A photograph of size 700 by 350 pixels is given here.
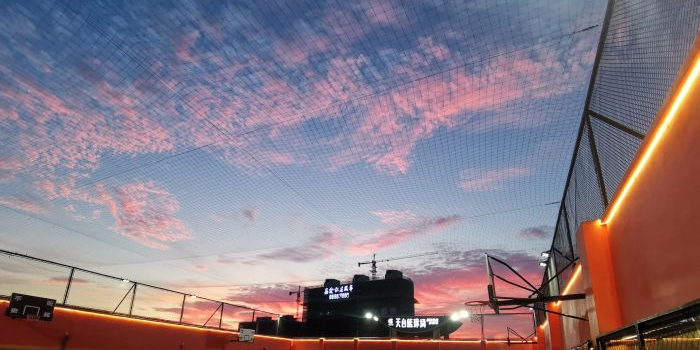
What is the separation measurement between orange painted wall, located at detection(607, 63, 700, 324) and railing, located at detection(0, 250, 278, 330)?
9.55 metres

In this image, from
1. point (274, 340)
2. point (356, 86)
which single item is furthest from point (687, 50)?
point (274, 340)

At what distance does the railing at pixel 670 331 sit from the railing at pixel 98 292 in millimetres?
9552

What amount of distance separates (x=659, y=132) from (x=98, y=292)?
1100 cm

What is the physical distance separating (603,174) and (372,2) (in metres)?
2.91

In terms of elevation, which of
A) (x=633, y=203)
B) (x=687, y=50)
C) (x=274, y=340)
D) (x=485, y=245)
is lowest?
(x=274, y=340)

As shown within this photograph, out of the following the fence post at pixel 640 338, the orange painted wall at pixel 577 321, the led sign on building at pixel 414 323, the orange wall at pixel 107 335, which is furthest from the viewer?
the led sign on building at pixel 414 323

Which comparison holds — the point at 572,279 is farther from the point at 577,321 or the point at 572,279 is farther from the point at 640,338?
the point at 640,338

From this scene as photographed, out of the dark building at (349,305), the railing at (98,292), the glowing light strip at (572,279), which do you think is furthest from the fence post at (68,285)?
the dark building at (349,305)

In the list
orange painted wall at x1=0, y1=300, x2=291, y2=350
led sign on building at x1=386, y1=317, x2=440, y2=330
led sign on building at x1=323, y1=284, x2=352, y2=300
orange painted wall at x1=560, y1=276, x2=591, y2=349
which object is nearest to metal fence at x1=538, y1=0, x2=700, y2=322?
orange painted wall at x1=560, y1=276, x2=591, y2=349

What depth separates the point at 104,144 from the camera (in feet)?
24.7

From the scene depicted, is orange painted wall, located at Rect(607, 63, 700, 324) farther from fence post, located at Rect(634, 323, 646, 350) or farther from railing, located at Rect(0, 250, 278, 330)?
railing, located at Rect(0, 250, 278, 330)

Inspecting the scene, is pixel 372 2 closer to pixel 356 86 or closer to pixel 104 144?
pixel 356 86

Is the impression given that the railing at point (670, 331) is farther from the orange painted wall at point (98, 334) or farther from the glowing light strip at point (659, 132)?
the orange painted wall at point (98, 334)

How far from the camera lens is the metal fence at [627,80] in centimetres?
221
